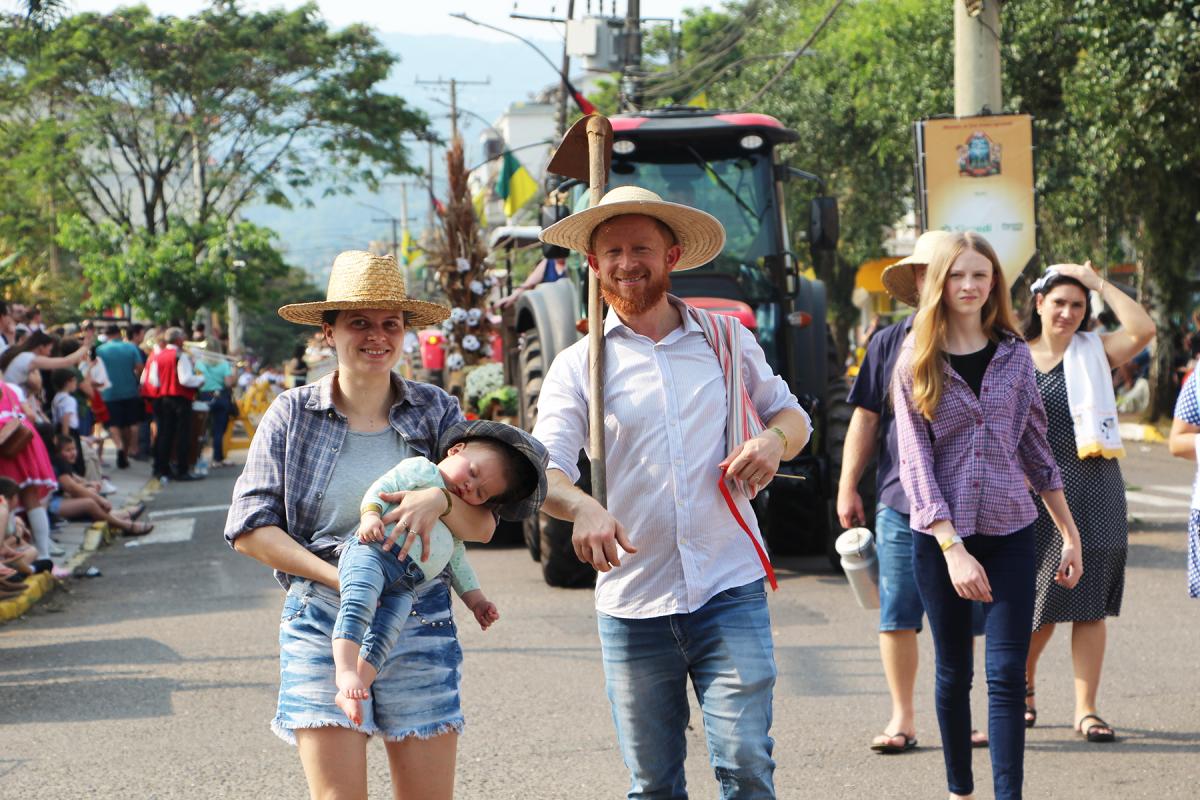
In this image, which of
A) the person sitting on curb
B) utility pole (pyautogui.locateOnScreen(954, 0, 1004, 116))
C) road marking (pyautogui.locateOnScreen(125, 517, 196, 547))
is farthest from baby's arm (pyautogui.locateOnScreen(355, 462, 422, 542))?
the person sitting on curb

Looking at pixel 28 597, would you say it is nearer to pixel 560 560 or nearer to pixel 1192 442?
pixel 560 560

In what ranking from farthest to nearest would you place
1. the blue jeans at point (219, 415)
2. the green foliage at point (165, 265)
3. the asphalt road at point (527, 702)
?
the green foliage at point (165, 265)
the blue jeans at point (219, 415)
the asphalt road at point (527, 702)

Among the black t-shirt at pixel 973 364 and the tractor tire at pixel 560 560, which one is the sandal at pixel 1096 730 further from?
the tractor tire at pixel 560 560

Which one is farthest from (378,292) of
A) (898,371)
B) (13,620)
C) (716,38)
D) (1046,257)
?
(716,38)

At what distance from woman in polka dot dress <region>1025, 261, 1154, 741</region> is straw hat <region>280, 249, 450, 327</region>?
3041mm

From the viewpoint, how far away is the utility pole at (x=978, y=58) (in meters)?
13.1

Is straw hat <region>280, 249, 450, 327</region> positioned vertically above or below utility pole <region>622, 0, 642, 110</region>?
below

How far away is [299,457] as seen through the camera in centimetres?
378

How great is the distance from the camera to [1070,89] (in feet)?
71.1

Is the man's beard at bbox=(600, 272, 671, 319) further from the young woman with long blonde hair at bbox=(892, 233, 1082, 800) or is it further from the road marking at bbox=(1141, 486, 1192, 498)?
the road marking at bbox=(1141, 486, 1192, 498)

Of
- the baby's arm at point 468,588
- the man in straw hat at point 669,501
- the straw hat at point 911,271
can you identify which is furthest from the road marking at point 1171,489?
the baby's arm at point 468,588

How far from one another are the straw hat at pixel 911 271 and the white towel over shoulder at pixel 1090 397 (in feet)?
2.91

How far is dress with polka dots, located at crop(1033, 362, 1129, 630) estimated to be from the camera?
6141mm

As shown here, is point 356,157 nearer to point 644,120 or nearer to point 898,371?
point 644,120
